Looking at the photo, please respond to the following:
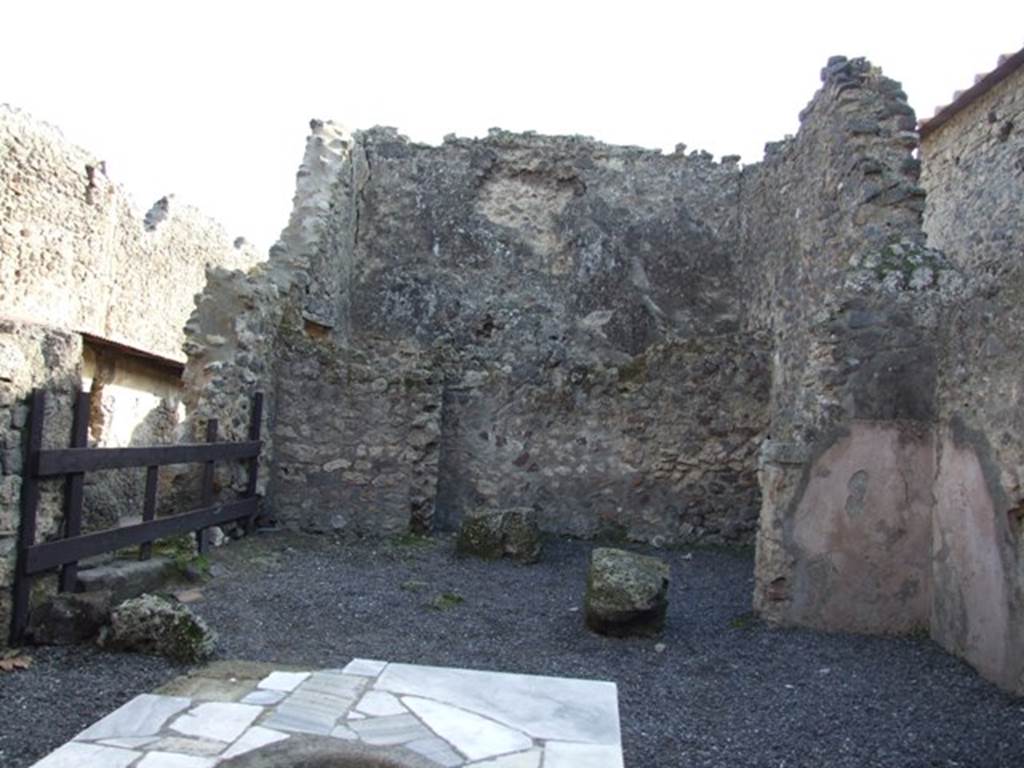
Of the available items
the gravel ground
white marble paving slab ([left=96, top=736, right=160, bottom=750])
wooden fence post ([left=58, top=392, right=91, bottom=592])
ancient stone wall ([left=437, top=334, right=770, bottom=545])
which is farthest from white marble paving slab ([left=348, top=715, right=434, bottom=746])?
ancient stone wall ([left=437, top=334, right=770, bottom=545])

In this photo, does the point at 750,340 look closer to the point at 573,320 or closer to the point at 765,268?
the point at 765,268

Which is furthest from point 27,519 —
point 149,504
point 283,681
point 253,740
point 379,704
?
point 379,704

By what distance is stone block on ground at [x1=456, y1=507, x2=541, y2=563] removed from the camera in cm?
785

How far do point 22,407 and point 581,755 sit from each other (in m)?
3.29

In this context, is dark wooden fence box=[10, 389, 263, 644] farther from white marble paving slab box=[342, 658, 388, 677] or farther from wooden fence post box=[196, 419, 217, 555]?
white marble paving slab box=[342, 658, 388, 677]

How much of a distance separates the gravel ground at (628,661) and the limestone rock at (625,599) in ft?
0.40

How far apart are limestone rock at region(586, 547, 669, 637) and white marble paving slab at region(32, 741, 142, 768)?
3.04 meters

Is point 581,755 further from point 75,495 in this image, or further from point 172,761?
point 75,495

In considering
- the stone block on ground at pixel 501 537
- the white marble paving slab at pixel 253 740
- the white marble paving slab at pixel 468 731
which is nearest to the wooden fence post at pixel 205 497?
the stone block on ground at pixel 501 537

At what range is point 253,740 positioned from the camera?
3373 mm

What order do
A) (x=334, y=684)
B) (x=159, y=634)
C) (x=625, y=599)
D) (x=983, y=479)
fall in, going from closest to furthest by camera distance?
(x=334, y=684)
(x=159, y=634)
(x=983, y=479)
(x=625, y=599)

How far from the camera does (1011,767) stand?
3512 mm

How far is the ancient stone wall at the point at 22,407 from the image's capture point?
436cm

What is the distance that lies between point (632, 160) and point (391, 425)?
20.1ft
